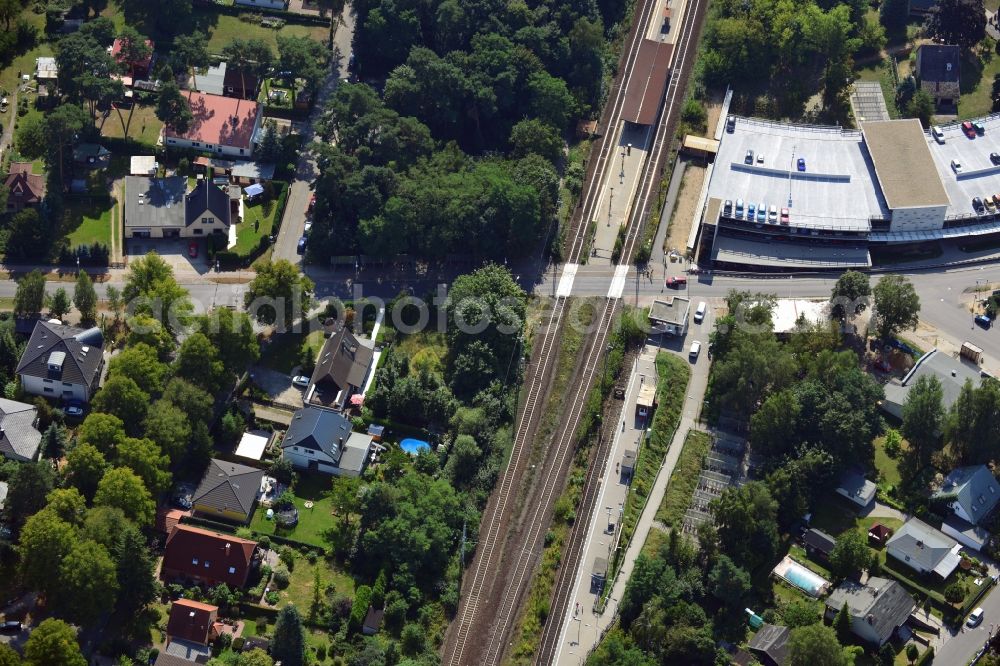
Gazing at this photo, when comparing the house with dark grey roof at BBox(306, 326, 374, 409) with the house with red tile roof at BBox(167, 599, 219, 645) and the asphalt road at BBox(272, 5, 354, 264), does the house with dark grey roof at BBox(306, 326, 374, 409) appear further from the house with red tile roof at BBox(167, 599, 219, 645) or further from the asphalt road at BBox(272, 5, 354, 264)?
the house with red tile roof at BBox(167, 599, 219, 645)

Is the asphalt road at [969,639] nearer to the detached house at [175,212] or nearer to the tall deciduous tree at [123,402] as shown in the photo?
the tall deciduous tree at [123,402]

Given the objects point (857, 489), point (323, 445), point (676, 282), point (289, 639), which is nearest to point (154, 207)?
point (323, 445)

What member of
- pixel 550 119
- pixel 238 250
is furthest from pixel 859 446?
pixel 238 250

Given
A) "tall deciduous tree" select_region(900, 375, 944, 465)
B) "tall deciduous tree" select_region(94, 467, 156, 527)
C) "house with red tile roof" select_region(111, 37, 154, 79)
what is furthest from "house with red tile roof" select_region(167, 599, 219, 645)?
"house with red tile roof" select_region(111, 37, 154, 79)

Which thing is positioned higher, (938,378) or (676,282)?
(676,282)

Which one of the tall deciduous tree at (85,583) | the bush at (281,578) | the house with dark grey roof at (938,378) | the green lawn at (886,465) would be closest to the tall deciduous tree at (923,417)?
the green lawn at (886,465)

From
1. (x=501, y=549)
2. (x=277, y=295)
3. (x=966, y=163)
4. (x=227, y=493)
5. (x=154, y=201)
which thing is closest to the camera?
(x=227, y=493)

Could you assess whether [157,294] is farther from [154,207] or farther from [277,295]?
[154,207]
